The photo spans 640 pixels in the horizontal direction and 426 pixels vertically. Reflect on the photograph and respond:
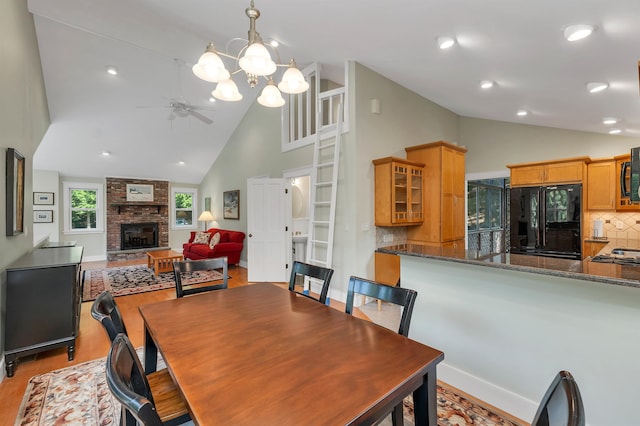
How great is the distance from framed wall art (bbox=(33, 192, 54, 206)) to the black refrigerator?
10401 mm

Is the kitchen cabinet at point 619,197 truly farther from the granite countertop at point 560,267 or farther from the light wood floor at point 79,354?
the light wood floor at point 79,354

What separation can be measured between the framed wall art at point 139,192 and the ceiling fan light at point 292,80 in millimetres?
8368

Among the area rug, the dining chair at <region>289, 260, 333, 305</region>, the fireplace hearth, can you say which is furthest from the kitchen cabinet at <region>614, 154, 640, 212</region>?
the fireplace hearth

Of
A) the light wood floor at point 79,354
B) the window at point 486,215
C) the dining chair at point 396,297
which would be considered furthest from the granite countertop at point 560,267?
the window at point 486,215

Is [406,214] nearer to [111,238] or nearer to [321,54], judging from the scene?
[321,54]

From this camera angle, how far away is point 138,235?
8695 millimetres

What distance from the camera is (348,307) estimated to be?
1807 millimetres

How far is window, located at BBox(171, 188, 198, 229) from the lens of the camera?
371 inches

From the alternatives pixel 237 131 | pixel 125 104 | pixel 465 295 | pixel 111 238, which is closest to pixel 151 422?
pixel 465 295

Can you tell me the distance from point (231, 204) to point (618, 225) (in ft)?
25.0

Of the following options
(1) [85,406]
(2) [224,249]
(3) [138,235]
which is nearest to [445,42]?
(1) [85,406]

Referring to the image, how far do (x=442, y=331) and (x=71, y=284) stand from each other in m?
3.30

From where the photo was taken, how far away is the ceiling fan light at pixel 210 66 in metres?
1.91

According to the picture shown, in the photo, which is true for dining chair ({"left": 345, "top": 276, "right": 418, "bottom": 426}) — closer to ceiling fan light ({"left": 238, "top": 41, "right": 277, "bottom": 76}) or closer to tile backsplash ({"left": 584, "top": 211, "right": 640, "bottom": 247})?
ceiling fan light ({"left": 238, "top": 41, "right": 277, "bottom": 76})
